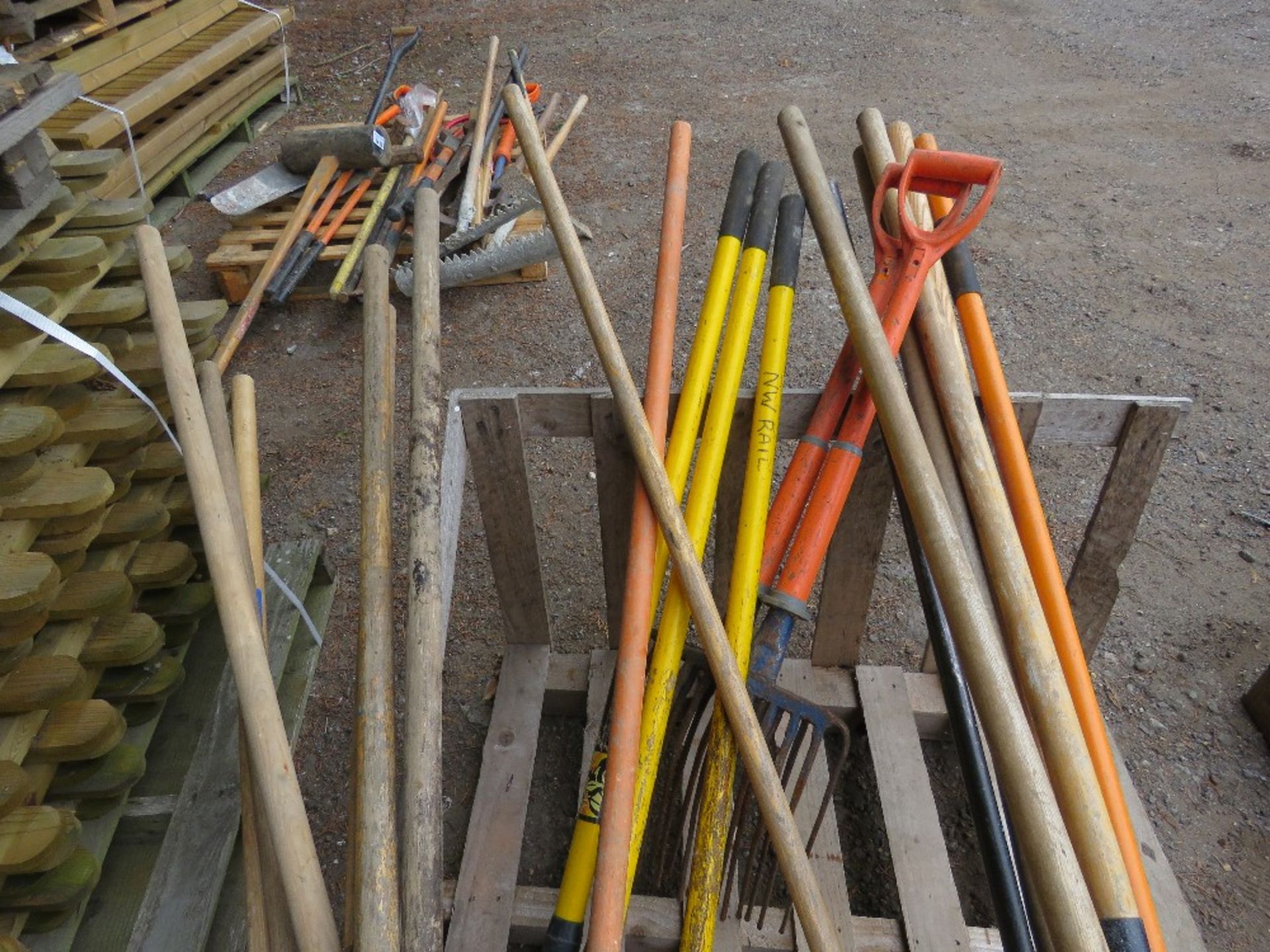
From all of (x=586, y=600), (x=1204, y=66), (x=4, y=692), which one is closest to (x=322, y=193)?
(x=586, y=600)

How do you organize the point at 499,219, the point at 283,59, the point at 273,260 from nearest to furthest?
the point at 273,260
the point at 499,219
the point at 283,59

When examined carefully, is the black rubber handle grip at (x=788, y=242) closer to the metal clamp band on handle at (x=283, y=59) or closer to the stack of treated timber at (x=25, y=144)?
the stack of treated timber at (x=25, y=144)

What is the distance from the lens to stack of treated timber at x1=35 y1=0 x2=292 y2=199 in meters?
4.41

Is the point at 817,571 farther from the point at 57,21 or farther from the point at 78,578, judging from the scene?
the point at 57,21

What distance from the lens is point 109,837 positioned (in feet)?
6.14

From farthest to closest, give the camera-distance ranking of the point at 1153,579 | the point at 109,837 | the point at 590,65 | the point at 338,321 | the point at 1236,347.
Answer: the point at 590,65, the point at 338,321, the point at 1236,347, the point at 1153,579, the point at 109,837

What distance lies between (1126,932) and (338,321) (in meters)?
4.23

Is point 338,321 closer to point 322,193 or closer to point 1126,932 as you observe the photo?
point 322,193

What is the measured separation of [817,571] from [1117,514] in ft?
2.67

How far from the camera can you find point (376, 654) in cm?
132

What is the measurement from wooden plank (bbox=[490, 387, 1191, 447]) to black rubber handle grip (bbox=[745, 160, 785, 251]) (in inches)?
13.4

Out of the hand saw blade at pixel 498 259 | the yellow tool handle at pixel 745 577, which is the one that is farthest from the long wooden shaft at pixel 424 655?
the hand saw blade at pixel 498 259

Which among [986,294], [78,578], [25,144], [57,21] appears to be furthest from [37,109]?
[986,294]

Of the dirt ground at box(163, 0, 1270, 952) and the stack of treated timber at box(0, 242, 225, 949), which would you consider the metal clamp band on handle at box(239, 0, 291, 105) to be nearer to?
the dirt ground at box(163, 0, 1270, 952)
